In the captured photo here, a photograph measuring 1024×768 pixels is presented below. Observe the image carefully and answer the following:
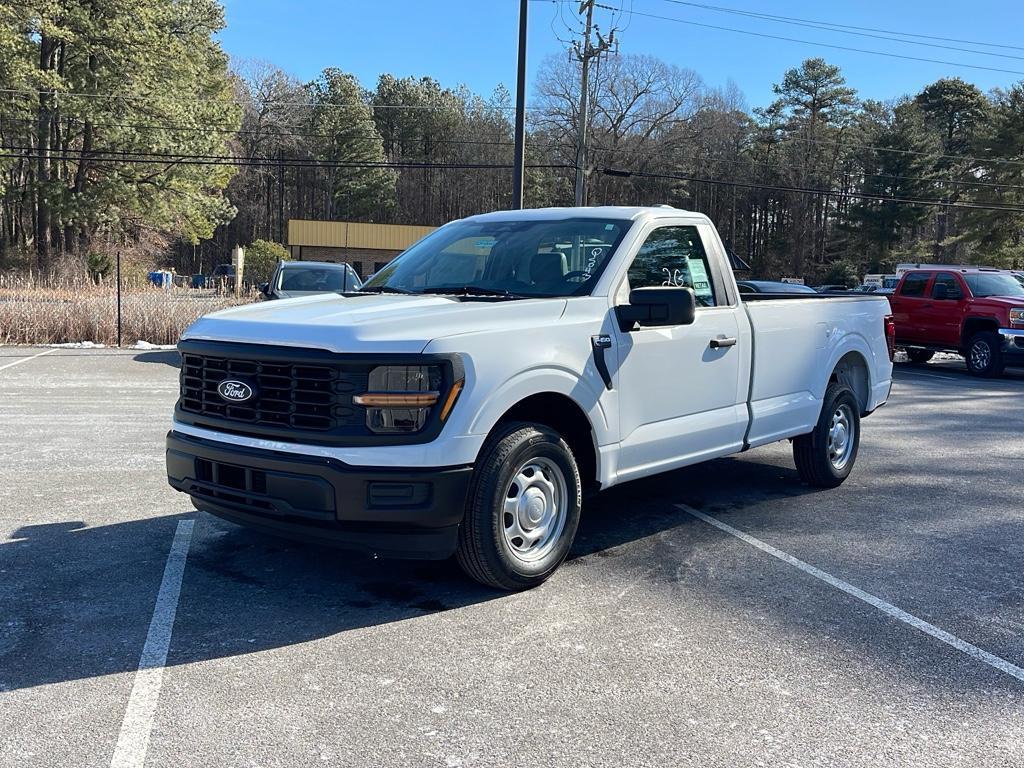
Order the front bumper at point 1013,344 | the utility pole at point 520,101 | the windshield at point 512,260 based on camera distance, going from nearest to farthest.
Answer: the windshield at point 512,260 < the front bumper at point 1013,344 < the utility pole at point 520,101

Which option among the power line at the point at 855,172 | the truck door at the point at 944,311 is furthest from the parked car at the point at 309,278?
the power line at the point at 855,172

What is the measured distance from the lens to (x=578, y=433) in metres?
4.84

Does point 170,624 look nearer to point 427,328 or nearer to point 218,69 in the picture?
point 427,328

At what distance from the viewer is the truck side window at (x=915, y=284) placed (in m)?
18.1

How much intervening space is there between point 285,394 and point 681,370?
235cm

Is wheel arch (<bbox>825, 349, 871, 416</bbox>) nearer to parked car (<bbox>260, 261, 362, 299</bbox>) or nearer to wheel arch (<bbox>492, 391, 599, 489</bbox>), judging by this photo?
wheel arch (<bbox>492, 391, 599, 489</bbox>)

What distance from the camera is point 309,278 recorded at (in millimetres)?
15133

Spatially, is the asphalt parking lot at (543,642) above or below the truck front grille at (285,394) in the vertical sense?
below

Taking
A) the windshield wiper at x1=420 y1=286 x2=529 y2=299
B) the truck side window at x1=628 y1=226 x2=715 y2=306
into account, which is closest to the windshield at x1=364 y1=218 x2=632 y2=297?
the windshield wiper at x1=420 y1=286 x2=529 y2=299

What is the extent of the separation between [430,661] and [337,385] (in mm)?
1270

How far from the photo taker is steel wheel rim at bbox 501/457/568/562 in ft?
14.5

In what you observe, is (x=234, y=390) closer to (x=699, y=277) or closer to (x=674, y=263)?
(x=674, y=263)

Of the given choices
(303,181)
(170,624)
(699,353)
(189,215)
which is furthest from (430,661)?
(303,181)

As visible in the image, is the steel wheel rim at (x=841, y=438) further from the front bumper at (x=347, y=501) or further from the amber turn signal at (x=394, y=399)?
the amber turn signal at (x=394, y=399)
